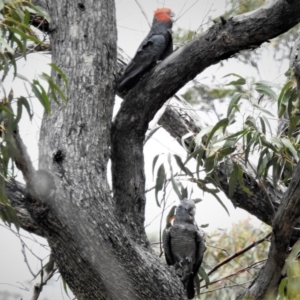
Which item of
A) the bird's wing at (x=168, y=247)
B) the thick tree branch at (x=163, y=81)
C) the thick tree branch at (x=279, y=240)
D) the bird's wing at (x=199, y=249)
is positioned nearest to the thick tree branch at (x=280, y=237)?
the thick tree branch at (x=279, y=240)

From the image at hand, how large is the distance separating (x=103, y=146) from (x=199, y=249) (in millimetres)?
1060

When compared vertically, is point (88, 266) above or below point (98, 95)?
below

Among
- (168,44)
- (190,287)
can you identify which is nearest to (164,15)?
(168,44)

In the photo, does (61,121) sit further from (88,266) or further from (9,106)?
A: (88,266)

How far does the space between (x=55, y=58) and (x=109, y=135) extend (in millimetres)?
403

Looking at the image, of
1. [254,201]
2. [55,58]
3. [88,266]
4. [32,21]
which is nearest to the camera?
[88,266]

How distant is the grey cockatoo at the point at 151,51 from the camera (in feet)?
9.37

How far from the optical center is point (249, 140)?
298 centimetres

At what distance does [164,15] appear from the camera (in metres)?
3.22

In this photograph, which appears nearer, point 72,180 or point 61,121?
point 72,180

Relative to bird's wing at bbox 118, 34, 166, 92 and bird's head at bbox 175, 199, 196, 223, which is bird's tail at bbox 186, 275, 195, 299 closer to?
bird's head at bbox 175, 199, 196, 223

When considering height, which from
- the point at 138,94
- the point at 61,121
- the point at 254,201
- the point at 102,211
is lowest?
the point at 102,211

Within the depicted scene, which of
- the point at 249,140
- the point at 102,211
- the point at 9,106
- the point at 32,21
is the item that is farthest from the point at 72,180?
the point at 32,21

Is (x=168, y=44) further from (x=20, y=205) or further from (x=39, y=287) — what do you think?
(x=39, y=287)
